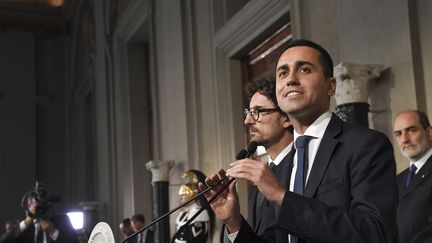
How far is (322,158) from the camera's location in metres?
2.03

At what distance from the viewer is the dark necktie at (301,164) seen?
2.08 metres

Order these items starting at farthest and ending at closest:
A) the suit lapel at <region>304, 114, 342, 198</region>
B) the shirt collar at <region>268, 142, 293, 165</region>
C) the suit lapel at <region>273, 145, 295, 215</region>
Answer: the shirt collar at <region>268, 142, 293, 165</region> → the suit lapel at <region>273, 145, 295, 215</region> → the suit lapel at <region>304, 114, 342, 198</region>

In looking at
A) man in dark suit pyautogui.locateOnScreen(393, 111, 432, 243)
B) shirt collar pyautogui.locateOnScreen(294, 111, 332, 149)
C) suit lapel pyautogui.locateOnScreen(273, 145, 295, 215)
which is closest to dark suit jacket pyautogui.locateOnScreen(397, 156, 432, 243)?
man in dark suit pyautogui.locateOnScreen(393, 111, 432, 243)

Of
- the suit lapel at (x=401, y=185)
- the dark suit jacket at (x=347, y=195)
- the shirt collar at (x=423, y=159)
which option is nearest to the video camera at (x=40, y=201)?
the suit lapel at (x=401, y=185)

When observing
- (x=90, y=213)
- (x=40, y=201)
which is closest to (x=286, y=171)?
(x=40, y=201)

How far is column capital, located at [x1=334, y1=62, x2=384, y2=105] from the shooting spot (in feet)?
14.9

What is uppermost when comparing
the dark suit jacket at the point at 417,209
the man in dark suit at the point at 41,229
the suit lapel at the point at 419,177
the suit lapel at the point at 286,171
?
the suit lapel at the point at 286,171

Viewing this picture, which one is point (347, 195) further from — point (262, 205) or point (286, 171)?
point (262, 205)

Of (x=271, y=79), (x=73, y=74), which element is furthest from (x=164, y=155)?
(x=73, y=74)

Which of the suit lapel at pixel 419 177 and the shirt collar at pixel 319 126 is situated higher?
the shirt collar at pixel 319 126

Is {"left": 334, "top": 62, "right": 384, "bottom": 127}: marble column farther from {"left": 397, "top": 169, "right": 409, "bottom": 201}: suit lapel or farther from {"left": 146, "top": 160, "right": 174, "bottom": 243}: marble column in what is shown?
{"left": 146, "top": 160, "right": 174, "bottom": 243}: marble column

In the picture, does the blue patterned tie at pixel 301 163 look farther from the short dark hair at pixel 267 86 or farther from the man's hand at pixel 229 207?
the short dark hair at pixel 267 86

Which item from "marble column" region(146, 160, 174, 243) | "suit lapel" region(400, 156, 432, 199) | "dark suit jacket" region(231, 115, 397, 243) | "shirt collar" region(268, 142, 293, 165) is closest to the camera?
"dark suit jacket" region(231, 115, 397, 243)

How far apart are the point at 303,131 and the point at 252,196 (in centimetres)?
85
